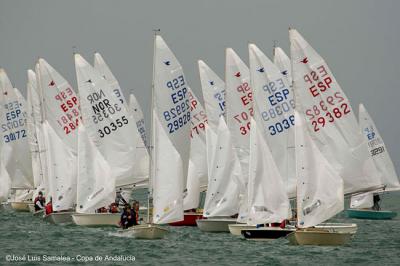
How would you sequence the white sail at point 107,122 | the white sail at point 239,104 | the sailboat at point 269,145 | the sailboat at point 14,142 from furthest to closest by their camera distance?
the sailboat at point 14,142
the white sail at point 107,122
the white sail at point 239,104
the sailboat at point 269,145

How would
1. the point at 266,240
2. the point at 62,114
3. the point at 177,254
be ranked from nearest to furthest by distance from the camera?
1. the point at 177,254
2. the point at 266,240
3. the point at 62,114

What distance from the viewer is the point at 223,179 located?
53219mm

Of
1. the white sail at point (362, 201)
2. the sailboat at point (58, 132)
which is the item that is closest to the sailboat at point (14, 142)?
the sailboat at point (58, 132)

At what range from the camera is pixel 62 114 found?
61781 mm

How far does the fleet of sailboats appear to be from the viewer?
4662 cm

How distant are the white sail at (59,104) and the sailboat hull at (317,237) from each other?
1927cm

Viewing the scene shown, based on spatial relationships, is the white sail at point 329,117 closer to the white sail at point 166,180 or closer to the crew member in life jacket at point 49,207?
the white sail at point 166,180

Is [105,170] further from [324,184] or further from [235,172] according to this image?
[324,184]

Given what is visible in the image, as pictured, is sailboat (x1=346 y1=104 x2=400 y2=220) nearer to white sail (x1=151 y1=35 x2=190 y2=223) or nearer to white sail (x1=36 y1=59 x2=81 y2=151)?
white sail (x1=36 y1=59 x2=81 y2=151)

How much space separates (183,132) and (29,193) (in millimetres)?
30806

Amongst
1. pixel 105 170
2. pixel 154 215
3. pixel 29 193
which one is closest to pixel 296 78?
pixel 154 215

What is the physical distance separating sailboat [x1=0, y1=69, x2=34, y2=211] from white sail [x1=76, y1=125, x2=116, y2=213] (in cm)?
1626

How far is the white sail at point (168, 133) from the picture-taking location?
46.9 m

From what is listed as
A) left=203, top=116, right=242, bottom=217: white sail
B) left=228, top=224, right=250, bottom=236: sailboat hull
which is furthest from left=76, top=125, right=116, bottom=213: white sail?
left=228, top=224, right=250, bottom=236: sailboat hull
